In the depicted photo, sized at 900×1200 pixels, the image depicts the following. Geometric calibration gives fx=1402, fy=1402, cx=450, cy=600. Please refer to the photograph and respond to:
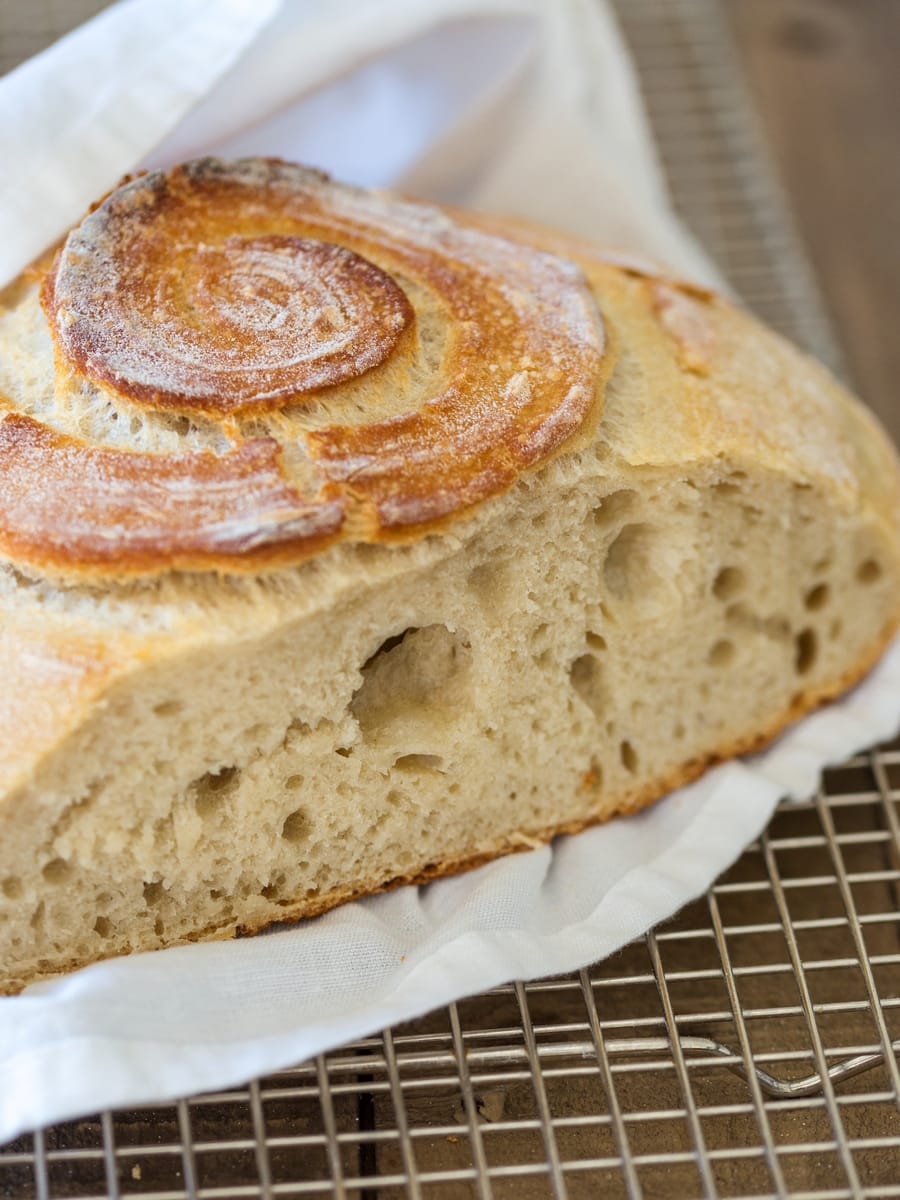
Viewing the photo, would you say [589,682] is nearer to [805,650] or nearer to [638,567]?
[638,567]

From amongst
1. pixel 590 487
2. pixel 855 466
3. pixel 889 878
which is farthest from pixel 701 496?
pixel 889 878

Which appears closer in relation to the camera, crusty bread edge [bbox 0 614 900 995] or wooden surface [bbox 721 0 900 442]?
crusty bread edge [bbox 0 614 900 995]

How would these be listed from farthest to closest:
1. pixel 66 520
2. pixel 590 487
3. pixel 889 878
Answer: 1. pixel 889 878
2. pixel 590 487
3. pixel 66 520

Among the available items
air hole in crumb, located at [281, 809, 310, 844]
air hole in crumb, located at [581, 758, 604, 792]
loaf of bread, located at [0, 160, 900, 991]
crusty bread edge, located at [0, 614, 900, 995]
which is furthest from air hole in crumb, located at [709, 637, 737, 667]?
air hole in crumb, located at [281, 809, 310, 844]

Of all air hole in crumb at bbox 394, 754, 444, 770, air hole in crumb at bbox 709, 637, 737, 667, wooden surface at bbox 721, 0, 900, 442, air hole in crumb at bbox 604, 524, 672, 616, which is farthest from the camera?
wooden surface at bbox 721, 0, 900, 442

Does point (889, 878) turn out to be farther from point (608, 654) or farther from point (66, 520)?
point (66, 520)

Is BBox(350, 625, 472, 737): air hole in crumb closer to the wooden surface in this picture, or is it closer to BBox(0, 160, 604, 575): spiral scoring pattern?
BBox(0, 160, 604, 575): spiral scoring pattern
